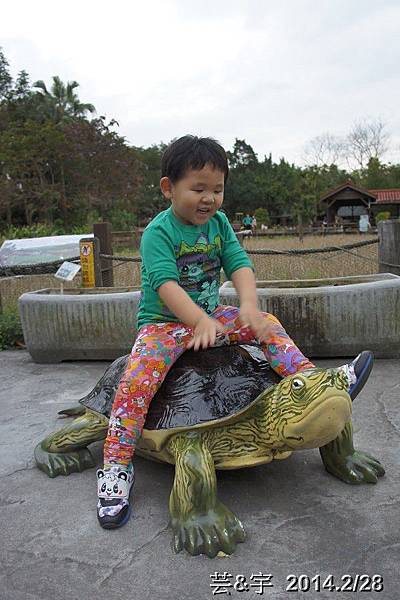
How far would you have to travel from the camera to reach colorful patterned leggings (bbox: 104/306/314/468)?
2148 mm

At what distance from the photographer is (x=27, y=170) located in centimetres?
2381

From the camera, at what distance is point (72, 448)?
258 cm

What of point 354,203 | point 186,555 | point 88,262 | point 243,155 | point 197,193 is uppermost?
point 243,155

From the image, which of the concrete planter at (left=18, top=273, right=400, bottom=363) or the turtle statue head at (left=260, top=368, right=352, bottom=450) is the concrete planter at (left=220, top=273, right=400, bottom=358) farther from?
the turtle statue head at (left=260, top=368, right=352, bottom=450)

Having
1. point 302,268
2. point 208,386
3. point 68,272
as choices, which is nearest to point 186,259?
point 208,386

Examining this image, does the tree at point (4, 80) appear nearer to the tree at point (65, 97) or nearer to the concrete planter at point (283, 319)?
the tree at point (65, 97)

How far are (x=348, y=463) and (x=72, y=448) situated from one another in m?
1.26

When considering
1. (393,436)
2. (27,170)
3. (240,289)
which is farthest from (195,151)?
(27,170)

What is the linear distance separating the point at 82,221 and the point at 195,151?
2507 centimetres

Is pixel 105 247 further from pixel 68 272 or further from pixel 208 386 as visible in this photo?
pixel 208 386

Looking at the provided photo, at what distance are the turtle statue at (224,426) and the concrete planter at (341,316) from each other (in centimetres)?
196

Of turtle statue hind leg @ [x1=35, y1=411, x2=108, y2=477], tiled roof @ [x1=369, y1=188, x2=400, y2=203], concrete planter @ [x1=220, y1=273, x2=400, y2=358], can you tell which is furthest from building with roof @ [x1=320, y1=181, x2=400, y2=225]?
turtle statue hind leg @ [x1=35, y1=411, x2=108, y2=477]

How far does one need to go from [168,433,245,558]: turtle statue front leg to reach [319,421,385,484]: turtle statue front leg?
578 mm

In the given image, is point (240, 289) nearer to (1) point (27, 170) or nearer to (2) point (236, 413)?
(2) point (236, 413)
